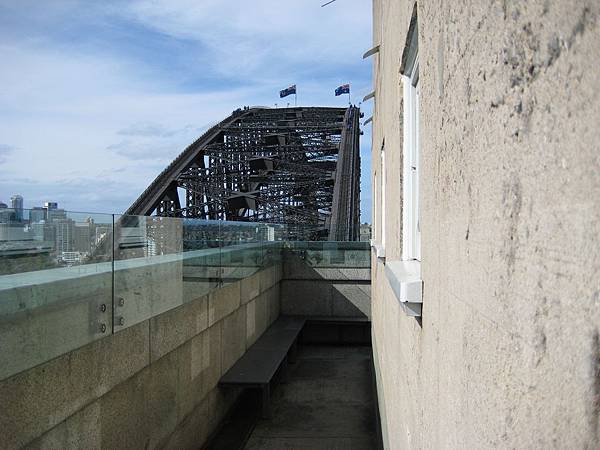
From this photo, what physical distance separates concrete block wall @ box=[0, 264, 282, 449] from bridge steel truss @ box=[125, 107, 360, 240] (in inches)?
926

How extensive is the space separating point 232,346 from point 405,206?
828cm

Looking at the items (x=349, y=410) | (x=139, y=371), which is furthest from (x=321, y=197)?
(x=139, y=371)

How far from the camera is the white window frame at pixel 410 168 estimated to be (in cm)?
354

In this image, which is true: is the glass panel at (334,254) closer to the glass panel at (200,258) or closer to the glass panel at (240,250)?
the glass panel at (240,250)

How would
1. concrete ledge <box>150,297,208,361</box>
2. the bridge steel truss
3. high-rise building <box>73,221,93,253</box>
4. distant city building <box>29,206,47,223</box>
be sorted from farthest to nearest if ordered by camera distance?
the bridge steel truss < concrete ledge <box>150,297,208,361</box> < high-rise building <box>73,221,93,253</box> < distant city building <box>29,206,47,223</box>

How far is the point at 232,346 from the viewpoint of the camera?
11.4 metres

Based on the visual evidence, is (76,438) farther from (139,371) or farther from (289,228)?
(289,228)

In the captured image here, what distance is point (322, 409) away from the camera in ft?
39.1

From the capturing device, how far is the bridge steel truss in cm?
3800

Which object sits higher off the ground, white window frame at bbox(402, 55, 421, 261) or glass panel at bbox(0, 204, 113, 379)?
white window frame at bbox(402, 55, 421, 261)

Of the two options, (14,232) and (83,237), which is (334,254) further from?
(14,232)

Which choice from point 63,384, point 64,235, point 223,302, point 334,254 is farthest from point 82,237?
point 334,254

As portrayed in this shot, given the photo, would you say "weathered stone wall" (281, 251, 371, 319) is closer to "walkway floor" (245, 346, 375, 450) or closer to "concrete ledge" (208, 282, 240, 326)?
"walkway floor" (245, 346, 375, 450)

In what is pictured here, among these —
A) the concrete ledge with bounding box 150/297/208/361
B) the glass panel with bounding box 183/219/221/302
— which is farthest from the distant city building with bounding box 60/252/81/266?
the glass panel with bounding box 183/219/221/302
